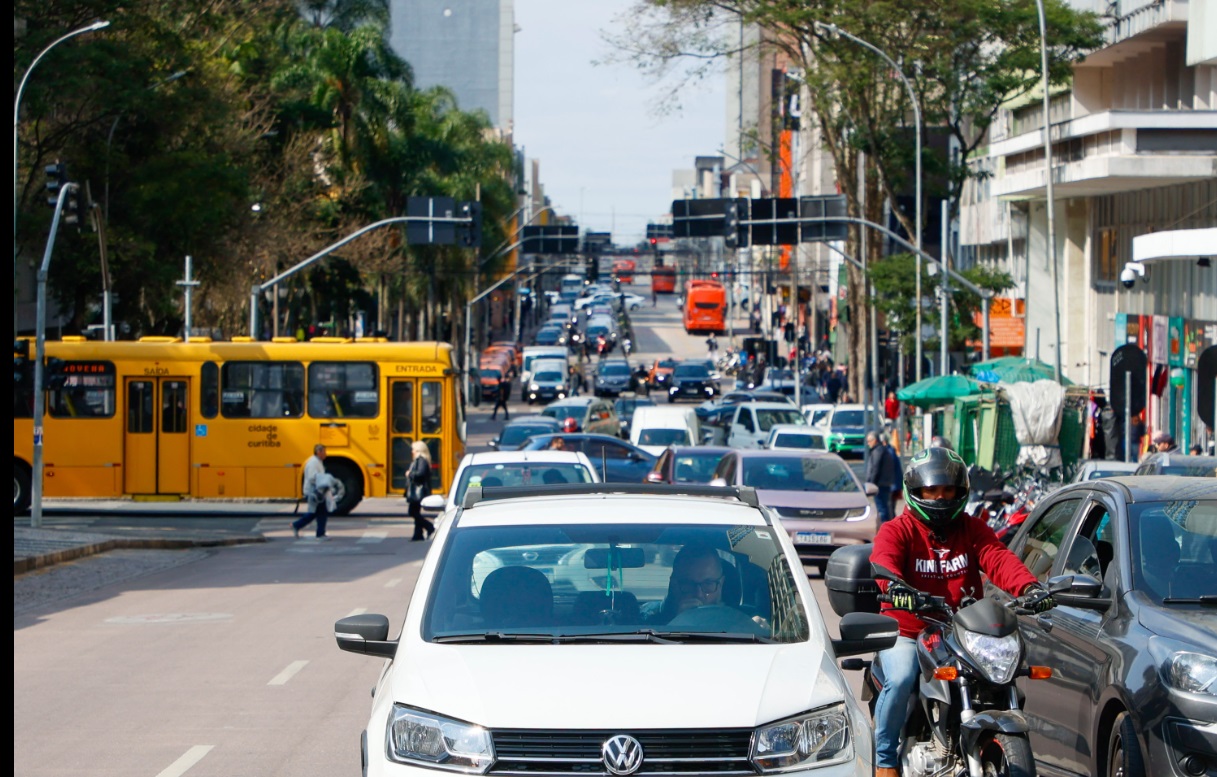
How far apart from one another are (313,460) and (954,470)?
2222 centimetres

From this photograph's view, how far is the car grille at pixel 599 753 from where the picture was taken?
5336 millimetres

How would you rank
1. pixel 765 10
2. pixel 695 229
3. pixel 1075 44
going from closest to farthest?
pixel 1075 44 → pixel 695 229 → pixel 765 10

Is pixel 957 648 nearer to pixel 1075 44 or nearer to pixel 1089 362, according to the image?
pixel 1075 44

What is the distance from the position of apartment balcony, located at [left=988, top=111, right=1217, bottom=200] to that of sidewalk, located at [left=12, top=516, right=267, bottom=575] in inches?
750

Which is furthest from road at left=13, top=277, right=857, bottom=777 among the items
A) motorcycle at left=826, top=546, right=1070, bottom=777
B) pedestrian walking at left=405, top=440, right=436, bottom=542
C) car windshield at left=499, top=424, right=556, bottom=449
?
car windshield at left=499, top=424, right=556, bottom=449

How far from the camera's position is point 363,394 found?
33.6 m

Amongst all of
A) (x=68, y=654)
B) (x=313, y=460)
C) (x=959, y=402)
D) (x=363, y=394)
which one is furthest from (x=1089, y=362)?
(x=68, y=654)

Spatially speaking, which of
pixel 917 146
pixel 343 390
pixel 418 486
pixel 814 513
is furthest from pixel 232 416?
pixel 917 146

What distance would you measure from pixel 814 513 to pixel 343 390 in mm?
15504

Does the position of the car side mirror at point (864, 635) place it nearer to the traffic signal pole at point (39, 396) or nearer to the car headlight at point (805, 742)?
the car headlight at point (805, 742)

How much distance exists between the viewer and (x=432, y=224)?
40281 millimetres

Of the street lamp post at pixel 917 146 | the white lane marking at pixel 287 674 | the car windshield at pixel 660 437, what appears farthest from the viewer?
the street lamp post at pixel 917 146

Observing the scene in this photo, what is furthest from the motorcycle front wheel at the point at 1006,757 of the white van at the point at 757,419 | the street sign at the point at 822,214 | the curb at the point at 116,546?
the street sign at the point at 822,214

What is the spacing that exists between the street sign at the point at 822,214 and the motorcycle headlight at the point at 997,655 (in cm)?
3676
